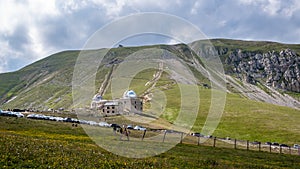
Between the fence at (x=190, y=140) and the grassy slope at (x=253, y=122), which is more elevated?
the grassy slope at (x=253, y=122)

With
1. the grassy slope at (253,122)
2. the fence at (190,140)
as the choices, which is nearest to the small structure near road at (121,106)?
the grassy slope at (253,122)

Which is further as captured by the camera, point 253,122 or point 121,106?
point 121,106

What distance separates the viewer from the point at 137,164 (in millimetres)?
26297

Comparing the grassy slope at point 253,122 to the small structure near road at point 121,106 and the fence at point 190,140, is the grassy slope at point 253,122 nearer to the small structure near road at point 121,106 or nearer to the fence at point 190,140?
the small structure near road at point 121,106

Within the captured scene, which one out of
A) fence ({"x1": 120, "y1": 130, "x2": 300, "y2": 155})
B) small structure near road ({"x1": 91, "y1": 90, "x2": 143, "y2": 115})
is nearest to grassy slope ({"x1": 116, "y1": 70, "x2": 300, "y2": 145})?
small structure near road ({"x1": 91, "y1": 90, "x2": 143, "y2": 115})

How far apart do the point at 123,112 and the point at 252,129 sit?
5922 cm

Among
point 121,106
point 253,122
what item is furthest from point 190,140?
point 253,122

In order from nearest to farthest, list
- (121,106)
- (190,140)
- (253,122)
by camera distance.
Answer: (190,140)
(253,122)
(121,106)

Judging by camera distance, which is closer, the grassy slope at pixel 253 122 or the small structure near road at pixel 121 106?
the grassy slope at pixel 253 122

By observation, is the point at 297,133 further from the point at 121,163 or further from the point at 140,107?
the point at 121,163

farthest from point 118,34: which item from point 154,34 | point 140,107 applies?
point 140,107

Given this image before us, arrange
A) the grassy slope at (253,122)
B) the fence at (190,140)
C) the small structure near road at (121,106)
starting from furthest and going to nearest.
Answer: the small structure near road at (121,106)
the grassy slope at (253,122)
the fence at (190,140)

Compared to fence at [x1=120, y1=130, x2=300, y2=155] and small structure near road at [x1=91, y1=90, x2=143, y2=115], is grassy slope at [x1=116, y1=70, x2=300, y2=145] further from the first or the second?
fence at [x1=120, y1=130, x2=300, y2=155]

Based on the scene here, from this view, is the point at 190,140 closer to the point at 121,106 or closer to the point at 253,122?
the point at 121,106
